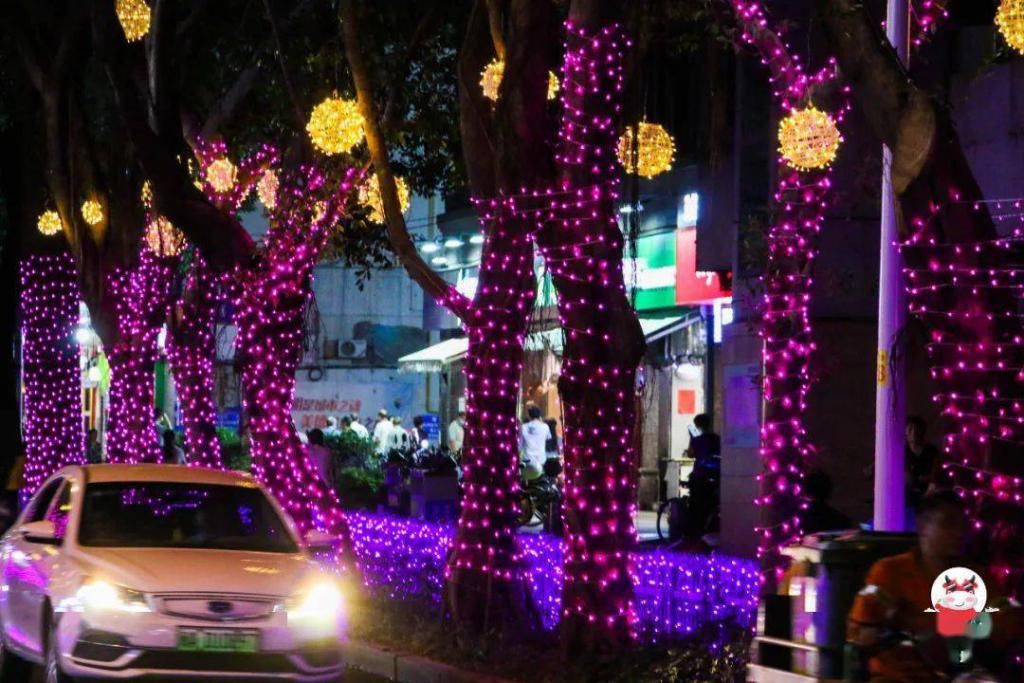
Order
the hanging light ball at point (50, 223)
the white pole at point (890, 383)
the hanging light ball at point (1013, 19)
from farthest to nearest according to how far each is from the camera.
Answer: the hanging light ball at point (50, 223) < the white pole at point (890, 383) < the hanging light ball at point (1013, 19)

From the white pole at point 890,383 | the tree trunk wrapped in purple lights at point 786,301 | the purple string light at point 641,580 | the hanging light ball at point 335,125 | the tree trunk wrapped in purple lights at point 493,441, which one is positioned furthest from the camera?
the hanging light ball at point 335,125

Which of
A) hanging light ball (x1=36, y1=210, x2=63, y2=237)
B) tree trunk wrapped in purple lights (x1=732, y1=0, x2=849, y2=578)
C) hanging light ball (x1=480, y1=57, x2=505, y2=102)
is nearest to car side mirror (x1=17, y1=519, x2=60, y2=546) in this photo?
tree trunk wrapped in purple lights (x1=732, y1=0, x2=849, y2=578)

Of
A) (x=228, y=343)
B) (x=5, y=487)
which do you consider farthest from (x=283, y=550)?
(x=228, y=343)

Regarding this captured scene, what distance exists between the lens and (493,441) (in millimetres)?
13883

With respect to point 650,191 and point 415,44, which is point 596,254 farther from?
point 650,191

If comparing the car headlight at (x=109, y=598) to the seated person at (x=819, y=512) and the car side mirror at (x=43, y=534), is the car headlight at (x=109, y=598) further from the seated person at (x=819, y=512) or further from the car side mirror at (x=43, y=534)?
the seated person at (x=819, y=512)

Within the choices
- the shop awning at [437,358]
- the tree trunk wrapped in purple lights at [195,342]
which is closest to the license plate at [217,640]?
the tree trunk wrapped in purple lights at [195,342]

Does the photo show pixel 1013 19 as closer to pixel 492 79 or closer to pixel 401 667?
pixel 492 79

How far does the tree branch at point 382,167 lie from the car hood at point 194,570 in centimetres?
506

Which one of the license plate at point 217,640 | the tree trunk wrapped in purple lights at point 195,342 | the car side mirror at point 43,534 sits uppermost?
the tree trunk wrapped in purple lights at point 195,342

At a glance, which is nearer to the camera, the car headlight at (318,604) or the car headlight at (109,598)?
the car headlight at (109,598)

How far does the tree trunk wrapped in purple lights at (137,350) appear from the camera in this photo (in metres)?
23.3

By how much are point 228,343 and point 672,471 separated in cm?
1743

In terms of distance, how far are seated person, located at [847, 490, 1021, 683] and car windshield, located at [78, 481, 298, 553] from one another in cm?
525
